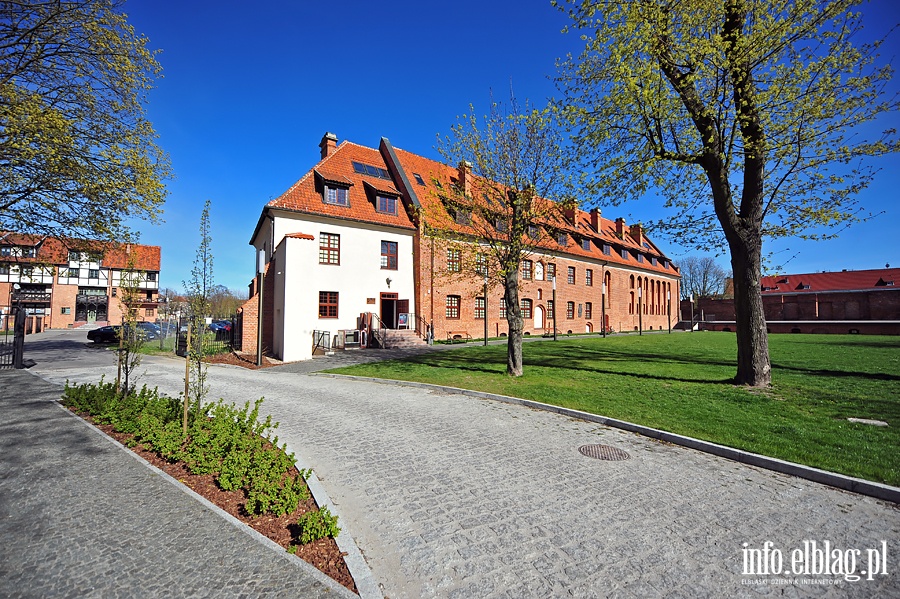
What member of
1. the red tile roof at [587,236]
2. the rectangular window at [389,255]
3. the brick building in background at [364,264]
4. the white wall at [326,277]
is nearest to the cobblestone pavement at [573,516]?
the brick building in background at [364,264]

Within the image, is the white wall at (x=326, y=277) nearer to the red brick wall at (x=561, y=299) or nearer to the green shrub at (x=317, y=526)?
the red brick wall at (x=561, y=299)

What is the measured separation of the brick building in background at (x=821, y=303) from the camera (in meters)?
42.5

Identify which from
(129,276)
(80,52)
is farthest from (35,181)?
(129,276)

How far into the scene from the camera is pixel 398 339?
22.4m

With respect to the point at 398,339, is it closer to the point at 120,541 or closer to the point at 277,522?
the point at 277,522

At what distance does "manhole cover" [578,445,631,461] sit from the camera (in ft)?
18.6

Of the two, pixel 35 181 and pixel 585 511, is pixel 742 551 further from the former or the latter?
pixel 35 181

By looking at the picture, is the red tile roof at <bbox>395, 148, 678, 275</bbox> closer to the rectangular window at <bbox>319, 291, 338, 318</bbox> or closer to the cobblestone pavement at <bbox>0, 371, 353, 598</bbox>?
the rectangular window at <bbox>319, 291, 338, 318</bbox>

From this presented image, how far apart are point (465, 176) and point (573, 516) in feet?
42.0

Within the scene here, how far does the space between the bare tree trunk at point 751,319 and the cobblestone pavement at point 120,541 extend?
36.3 feet

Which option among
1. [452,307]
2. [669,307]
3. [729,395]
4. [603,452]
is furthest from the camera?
[669,307]

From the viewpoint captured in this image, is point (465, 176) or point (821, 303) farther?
point (821, 303)

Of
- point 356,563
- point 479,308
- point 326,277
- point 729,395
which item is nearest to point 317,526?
point 356,563

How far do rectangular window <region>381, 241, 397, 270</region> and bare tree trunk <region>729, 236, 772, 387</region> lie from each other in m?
18.2
